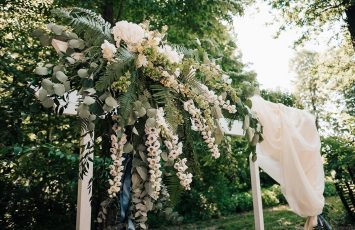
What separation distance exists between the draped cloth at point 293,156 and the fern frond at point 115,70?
76.1 inches

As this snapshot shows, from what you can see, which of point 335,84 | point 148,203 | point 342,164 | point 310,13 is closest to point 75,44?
point 148,203

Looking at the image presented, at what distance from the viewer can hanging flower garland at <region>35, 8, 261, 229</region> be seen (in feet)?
3.99

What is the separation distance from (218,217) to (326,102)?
13.4 m

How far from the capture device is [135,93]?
1.33m

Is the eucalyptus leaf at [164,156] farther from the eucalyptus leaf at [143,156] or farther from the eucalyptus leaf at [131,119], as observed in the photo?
the eucalyptus leaf at [131,119]

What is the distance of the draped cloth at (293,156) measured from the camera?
121 inches

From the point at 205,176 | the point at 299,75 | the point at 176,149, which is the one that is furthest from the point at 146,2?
the point at 299,75

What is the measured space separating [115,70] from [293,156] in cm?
239

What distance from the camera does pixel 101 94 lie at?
4.13 ft

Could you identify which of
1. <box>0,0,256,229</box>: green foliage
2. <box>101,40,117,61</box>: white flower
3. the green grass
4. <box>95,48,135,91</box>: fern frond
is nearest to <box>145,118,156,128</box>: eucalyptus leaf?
<box>95,48,135,91</box>: fern frond

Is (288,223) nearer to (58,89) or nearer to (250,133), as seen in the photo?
(250,133)

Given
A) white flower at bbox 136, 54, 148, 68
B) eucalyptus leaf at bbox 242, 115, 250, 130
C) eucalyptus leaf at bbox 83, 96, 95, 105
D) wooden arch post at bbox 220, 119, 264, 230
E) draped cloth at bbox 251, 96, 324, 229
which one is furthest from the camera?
wooden arch post at bbox 220, 119, 264, 230

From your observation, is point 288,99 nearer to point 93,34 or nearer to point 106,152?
point 106,152

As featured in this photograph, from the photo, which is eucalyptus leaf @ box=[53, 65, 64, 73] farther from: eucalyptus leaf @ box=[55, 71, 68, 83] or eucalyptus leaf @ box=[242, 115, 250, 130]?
eucalyptus leaf @ box=[242, 115, 250, 130]
